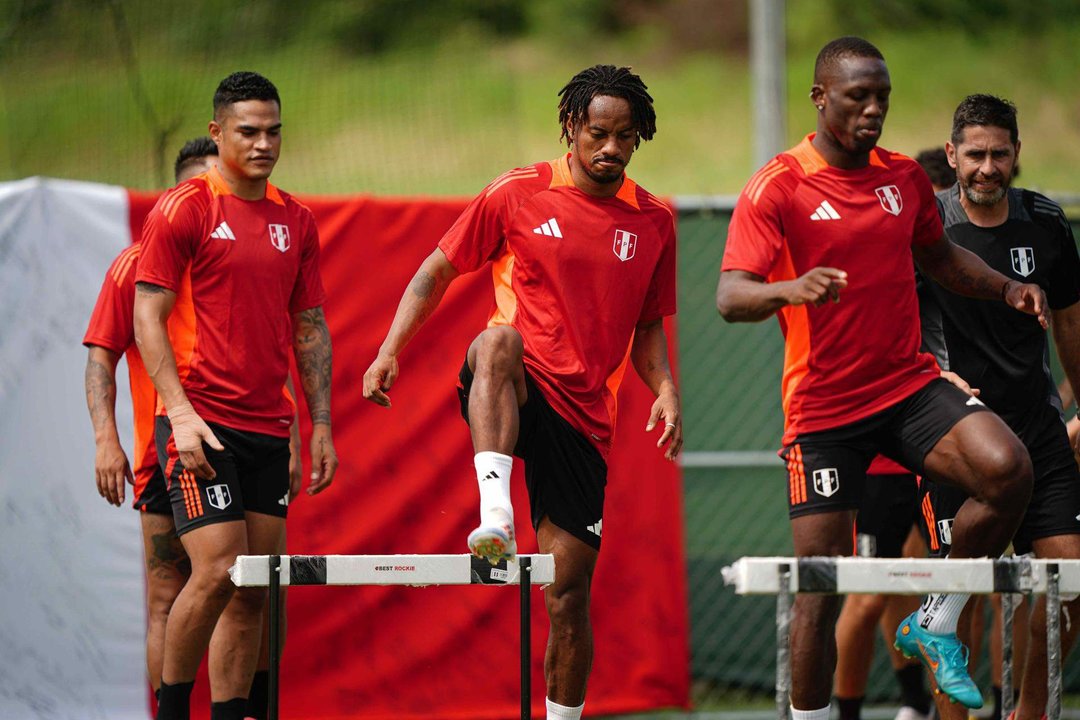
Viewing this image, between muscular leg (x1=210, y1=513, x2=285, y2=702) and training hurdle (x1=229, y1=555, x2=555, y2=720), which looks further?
muscular leg (x1=210, y1=513, x2=285, y2=702)

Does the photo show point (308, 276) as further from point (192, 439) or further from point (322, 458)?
point (192, 439)

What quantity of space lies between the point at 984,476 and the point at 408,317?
2203mm

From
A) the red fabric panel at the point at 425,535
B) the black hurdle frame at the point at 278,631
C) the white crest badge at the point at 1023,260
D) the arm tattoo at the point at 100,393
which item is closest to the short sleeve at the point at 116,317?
the arm tattoo at the point at 100,393

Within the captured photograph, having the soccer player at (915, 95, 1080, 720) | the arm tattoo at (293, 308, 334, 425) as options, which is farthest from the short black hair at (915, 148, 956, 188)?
the arm tattoo at (293, 308, 334, 425)

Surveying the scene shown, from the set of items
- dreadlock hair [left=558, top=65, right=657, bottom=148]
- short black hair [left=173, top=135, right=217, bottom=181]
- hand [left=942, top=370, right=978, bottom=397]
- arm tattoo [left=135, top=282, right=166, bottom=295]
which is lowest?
hand [left=942, top=370, right=978, bottom=397]

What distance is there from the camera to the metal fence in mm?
8242

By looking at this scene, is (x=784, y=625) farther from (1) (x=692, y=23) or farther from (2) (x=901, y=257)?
(1) (x=692, y=23)

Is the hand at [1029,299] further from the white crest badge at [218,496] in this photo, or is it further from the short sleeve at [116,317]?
the short sleeve at [116,317]

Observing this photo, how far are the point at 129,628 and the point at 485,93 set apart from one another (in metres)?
4.61

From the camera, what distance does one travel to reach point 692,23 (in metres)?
25.5

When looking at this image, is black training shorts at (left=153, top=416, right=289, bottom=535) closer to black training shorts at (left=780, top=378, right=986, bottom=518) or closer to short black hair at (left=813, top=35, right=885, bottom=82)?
black training shorts at (left=780, top=378, right=986, bottom=518)

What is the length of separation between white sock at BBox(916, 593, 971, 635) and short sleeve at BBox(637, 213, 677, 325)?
5.23ft

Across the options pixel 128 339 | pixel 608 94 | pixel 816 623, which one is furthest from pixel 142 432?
pixel 816 623

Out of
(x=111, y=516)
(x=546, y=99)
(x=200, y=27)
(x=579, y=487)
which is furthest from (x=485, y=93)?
(x=546, y=99)
